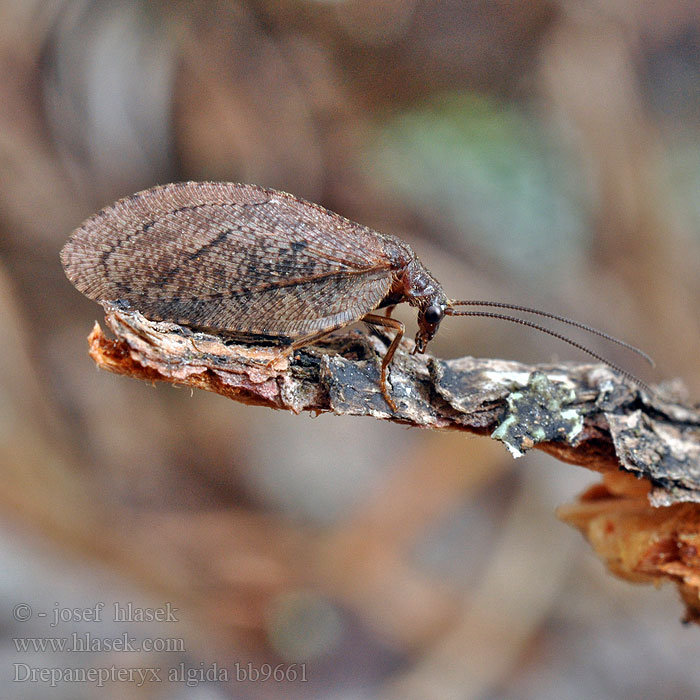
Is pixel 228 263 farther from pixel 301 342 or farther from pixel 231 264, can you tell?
pixel 301 342

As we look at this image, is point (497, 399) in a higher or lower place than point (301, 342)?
higher

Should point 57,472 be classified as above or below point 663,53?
below

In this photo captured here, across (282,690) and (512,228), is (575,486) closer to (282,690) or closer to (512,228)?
(512,228)

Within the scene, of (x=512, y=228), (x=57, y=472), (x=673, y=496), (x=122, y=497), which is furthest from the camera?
(x=512, y=228)

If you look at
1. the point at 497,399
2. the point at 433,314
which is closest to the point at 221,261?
the point at 433,314

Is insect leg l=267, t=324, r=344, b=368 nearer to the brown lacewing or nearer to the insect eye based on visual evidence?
the brown lacewing

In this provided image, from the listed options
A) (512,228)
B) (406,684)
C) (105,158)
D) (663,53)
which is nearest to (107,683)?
(406,684)

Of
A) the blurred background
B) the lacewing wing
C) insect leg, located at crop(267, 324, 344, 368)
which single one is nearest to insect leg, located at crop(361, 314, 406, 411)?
the lacewing wing
